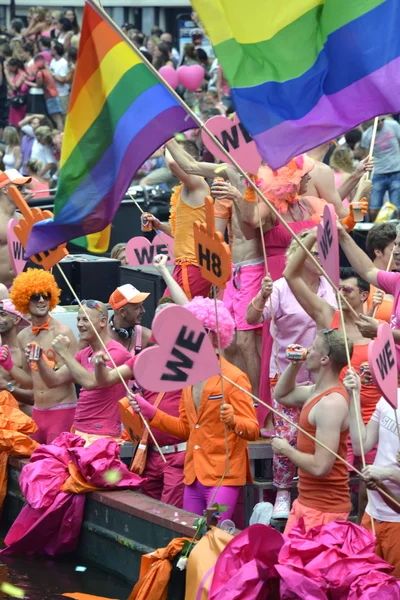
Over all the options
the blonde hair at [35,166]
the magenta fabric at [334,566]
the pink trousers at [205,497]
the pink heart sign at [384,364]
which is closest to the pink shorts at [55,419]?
the pink trousers at [205,497]

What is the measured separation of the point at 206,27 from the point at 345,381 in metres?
1.92

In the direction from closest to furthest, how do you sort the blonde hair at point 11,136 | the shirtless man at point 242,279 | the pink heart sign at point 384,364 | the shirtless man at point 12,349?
the pink heart sign at point 384,364
the shirtless man at point 242,279
the shirtless man at point 12,349
the blonde hair at point 11,136

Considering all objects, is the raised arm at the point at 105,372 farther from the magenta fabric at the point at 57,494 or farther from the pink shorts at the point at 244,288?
the pink shorts at the point at 244,288

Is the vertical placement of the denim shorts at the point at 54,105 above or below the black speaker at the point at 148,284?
above

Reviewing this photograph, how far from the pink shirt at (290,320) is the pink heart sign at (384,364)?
1.91 metres

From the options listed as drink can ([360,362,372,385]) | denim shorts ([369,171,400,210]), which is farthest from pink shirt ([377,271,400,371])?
denim shorts ([369,171,400,210])

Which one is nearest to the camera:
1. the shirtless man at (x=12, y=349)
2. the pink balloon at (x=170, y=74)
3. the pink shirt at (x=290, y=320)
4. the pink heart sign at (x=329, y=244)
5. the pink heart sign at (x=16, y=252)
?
the pink heart sign at (x=329, y=244)

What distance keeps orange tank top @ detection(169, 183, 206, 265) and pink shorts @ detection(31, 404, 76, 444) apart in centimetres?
133

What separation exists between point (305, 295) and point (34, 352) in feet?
7.47

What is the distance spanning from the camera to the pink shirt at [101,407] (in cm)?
855

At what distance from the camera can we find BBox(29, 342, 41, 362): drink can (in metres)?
8.79

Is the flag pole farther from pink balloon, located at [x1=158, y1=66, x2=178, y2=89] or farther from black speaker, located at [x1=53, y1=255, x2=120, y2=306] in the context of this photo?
pink balloon, located at [x1=158, y1=66, x2=178, y2=89]

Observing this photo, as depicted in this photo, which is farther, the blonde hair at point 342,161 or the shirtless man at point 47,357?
the blonde hair at point 342,161

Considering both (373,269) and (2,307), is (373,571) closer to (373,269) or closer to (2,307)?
(373,269)
